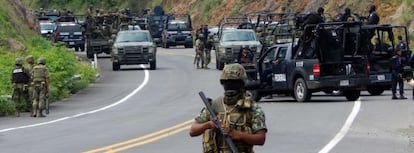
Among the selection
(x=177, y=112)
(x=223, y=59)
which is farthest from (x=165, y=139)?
(x=223, y=59)

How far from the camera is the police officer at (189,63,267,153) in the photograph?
784 cm

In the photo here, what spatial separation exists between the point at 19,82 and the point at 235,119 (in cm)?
1850

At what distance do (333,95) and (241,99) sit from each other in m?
22.6

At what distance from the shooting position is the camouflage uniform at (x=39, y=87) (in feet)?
83.3

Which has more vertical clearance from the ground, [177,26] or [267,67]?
[177,26]

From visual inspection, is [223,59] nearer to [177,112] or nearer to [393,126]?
[177,112]

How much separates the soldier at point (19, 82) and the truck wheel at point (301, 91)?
22.9 feet

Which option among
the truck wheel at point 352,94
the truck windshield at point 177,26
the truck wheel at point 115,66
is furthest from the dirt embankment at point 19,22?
the truck windshield at point 177,26

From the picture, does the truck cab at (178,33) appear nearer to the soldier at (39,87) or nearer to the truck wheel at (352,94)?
the truck wheel at (352,94)

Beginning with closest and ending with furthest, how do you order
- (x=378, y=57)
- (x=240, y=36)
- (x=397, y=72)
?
(x=397, y=72) < (x=378, y=57) < (x=240, y=36)

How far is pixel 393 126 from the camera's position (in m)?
20.2

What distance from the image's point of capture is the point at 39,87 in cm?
2556

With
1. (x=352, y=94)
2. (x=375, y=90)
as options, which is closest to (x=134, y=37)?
(x=375, y=90)

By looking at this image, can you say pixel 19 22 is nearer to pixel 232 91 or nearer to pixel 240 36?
pixel 240 36
